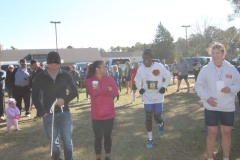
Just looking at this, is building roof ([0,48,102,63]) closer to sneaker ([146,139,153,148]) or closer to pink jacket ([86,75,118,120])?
sneaker ([146,139,153,148])

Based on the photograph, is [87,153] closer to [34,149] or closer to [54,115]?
[34,149]

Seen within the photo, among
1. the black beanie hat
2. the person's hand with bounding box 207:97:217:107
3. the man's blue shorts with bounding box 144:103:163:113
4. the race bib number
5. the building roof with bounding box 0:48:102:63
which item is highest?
the building roof with bounding box 0:48:102:63

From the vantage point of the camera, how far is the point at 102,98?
232 inches

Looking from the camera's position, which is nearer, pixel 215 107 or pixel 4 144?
pixel 215 107

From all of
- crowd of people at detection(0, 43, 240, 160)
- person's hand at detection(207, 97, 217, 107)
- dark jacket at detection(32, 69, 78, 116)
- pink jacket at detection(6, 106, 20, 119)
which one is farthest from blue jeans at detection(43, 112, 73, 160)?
pink jacket at detection(6, 106, 20, 119)

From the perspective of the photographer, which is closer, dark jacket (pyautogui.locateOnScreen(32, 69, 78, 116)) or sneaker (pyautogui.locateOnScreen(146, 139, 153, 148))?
dark jacket (pyautogui.locateOnScreen(32, 69, 78, 116))

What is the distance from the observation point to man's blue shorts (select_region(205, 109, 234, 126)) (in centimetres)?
555

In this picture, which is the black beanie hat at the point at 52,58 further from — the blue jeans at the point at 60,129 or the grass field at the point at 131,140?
the grass field at the point at 131,140

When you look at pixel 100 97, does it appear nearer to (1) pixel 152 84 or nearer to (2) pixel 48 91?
(2) pixel 48 91

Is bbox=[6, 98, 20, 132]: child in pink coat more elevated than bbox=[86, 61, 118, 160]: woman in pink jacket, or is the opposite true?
bbox=[86, 61, 118, 160]: woman in pink jacket

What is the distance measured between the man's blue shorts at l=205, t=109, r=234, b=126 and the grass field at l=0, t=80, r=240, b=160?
1.20 metres

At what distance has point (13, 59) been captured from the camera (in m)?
70.2

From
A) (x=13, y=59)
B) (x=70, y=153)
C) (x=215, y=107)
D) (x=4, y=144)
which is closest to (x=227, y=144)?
(x=215, y=107)

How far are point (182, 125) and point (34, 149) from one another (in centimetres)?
396
